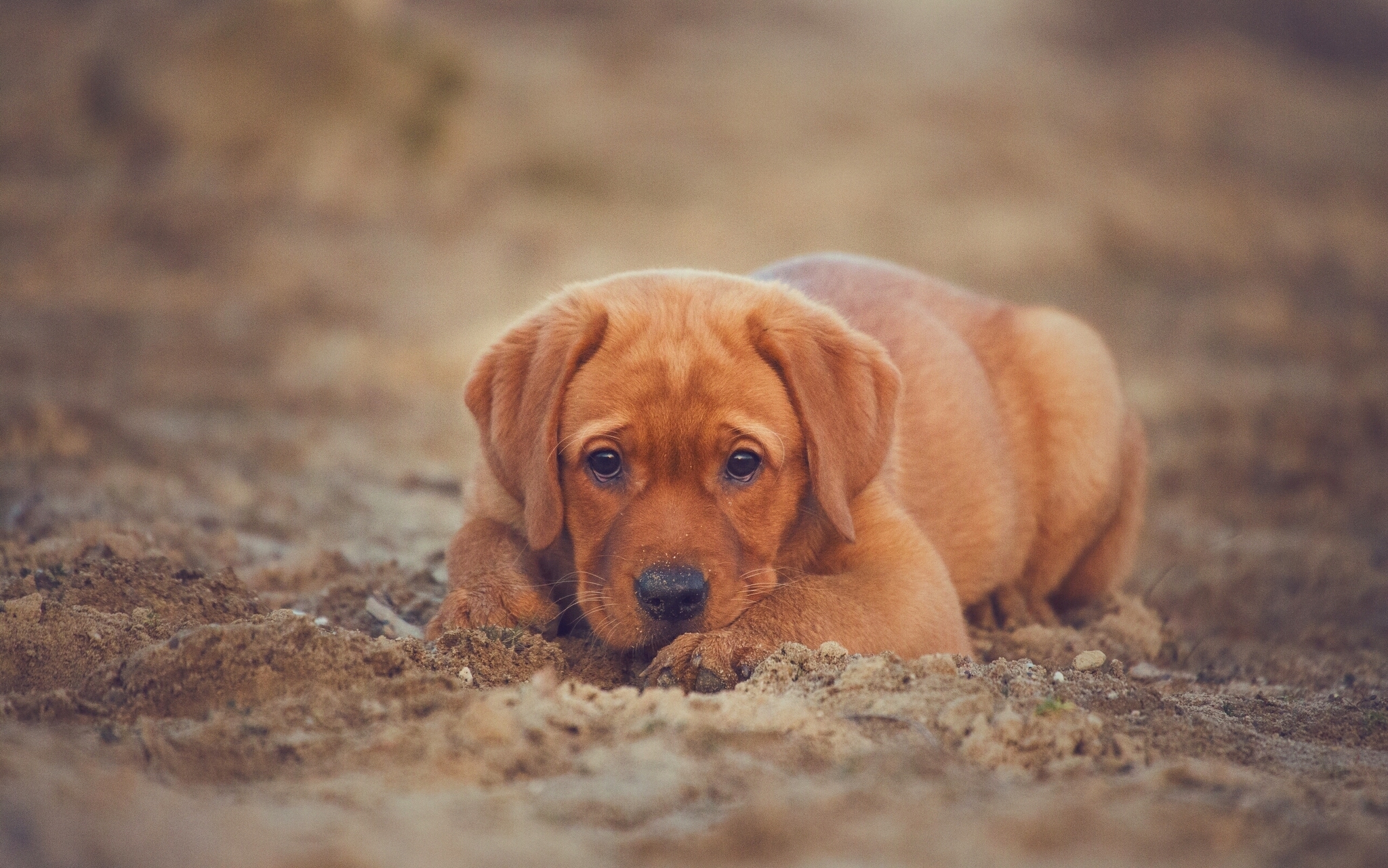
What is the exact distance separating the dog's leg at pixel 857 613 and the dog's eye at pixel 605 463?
591 mm

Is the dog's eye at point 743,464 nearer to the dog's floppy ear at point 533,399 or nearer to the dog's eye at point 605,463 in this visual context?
the dog's eye at point 605,463

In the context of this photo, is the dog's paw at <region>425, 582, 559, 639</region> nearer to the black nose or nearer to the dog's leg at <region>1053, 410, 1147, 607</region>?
the black nose

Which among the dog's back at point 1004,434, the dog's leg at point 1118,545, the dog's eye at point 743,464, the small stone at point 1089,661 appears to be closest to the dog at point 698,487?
the dog's eye at point 743,464

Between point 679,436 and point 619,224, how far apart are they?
11992 mm

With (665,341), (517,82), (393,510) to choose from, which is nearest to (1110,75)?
(517,82)

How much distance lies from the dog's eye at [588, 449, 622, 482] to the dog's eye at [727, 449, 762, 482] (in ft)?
1.18

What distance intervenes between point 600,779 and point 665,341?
1.71 meters

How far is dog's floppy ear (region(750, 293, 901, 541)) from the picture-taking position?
410 cm

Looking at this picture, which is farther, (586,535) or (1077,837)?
(586,535)

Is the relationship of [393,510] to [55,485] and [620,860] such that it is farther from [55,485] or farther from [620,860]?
[620,860]

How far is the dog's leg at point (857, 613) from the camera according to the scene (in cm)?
370

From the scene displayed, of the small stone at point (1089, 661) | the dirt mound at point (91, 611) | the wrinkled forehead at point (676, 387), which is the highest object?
the wrinkled forehead at point (676, 387)

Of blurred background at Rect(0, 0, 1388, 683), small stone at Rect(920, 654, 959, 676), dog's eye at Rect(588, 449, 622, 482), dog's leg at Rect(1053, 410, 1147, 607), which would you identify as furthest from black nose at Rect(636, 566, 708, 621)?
dog's leg at Rect(1053, 410, 1147, 607)

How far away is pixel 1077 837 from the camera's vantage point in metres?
2.31
